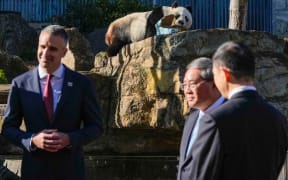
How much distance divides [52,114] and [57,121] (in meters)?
0.05

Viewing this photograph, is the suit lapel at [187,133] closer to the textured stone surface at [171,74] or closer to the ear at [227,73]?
the ear at [227,73]

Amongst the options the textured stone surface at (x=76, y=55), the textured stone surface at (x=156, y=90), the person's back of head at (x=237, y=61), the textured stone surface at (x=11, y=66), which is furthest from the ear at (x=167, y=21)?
the person's back of head at (x=237, y=61)

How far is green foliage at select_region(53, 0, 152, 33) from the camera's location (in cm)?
1741

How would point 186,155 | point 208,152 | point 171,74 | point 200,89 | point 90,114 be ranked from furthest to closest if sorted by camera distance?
point 171,74, point 90,114, point 200,89, point 186,155, point 208,152

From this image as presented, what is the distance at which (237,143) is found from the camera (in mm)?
3293

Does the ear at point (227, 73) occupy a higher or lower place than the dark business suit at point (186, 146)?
higher

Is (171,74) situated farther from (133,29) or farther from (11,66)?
(11,66)

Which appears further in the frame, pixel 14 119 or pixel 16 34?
pixel 16 34

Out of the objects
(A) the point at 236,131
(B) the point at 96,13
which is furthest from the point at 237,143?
(B) the point at 96,13

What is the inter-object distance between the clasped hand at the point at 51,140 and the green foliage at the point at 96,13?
525 inches

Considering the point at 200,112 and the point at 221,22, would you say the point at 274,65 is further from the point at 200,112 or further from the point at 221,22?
the point at 221,22

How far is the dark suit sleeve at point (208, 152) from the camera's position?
128 inches

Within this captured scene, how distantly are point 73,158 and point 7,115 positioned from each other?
0.51m

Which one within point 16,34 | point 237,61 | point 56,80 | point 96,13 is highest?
point 96,13
